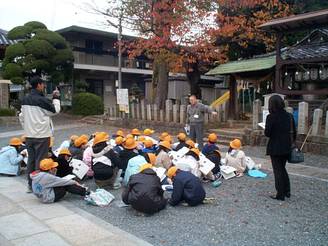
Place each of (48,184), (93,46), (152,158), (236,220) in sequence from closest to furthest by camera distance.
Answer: (236,220), (48,184), (152,158), (93,46)

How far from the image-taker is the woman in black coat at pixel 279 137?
19.5 ft

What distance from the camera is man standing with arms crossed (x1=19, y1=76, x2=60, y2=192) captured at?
6.24 m

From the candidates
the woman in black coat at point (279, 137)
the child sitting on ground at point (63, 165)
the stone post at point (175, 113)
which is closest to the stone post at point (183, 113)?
the stone post at point (175, 113)

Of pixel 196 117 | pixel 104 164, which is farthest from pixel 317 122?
pixel 104 164

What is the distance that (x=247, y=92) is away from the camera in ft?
73.1

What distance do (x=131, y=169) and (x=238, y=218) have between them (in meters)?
2.25

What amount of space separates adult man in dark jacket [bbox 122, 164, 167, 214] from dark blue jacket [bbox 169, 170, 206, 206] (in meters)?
0.27

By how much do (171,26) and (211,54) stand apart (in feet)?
7.22

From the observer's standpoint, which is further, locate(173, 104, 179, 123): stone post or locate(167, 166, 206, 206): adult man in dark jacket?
locate(173, 104, 179, 123): stone post

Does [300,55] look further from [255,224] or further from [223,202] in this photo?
[255,224]

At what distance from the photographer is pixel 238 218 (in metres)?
5.21

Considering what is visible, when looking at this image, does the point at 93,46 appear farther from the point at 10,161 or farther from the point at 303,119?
the point at 10,161

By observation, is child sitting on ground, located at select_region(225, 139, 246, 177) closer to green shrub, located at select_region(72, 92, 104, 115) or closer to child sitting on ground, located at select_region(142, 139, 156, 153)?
child sitting on ground, located at select_region(142, 139, 156, 153)

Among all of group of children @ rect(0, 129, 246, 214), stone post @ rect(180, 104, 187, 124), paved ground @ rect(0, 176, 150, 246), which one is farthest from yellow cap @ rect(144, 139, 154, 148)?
stone post @ rect(180, 104, 187, 124)
